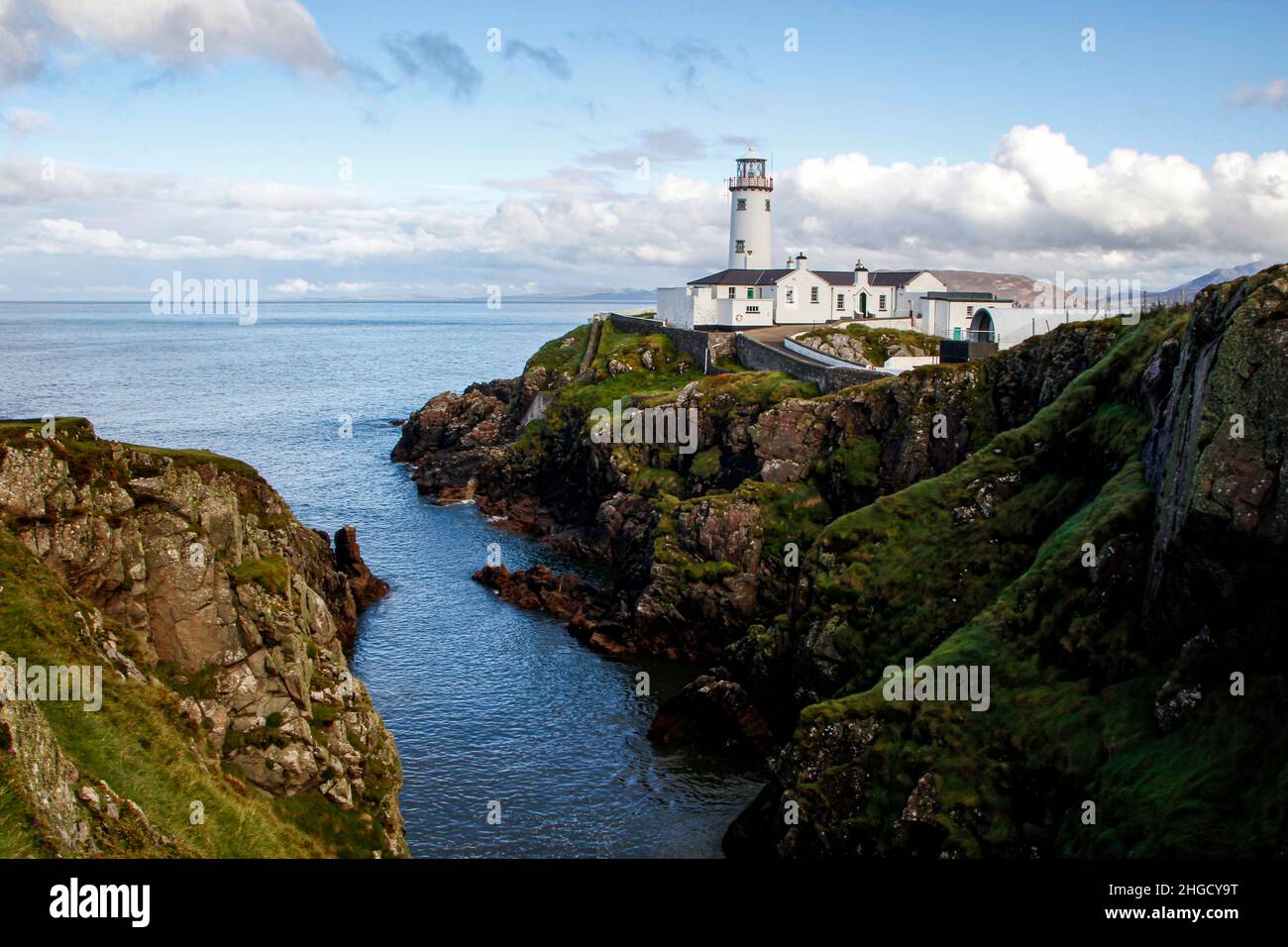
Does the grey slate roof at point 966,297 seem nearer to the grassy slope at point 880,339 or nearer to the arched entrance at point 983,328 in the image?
the grassy slope at point 880,339

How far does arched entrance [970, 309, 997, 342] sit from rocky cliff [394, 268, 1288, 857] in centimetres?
1170

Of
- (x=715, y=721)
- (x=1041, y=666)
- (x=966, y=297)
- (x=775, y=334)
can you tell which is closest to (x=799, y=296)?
(x=775, y=334)

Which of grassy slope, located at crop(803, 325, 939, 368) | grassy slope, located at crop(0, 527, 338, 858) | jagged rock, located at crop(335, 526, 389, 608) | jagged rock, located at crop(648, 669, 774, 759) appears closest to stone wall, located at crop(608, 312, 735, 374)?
grassy slope, located at crop(803, 325, 939, 368)

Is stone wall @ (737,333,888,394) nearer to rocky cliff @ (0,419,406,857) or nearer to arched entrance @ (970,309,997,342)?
arched entrance @ (970,309,997,342)

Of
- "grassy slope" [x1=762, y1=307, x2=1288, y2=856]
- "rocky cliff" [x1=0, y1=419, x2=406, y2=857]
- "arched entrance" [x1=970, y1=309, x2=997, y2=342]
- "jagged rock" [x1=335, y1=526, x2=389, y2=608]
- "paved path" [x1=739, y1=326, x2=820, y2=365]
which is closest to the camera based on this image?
"rocky cliff" [x1=0, y1=419, x2=406, y2=857]

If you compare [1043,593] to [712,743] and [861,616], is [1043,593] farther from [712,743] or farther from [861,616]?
[712,743]

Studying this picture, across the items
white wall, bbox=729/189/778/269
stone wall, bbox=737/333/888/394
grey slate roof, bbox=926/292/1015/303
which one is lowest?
stone wall, bbox=737/333/888/394

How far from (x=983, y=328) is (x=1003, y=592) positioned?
47182mm

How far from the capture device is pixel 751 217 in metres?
121

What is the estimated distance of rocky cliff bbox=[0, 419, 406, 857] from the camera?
80.6ft

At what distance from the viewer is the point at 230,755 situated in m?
29.5

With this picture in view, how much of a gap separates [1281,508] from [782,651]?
947 inches
